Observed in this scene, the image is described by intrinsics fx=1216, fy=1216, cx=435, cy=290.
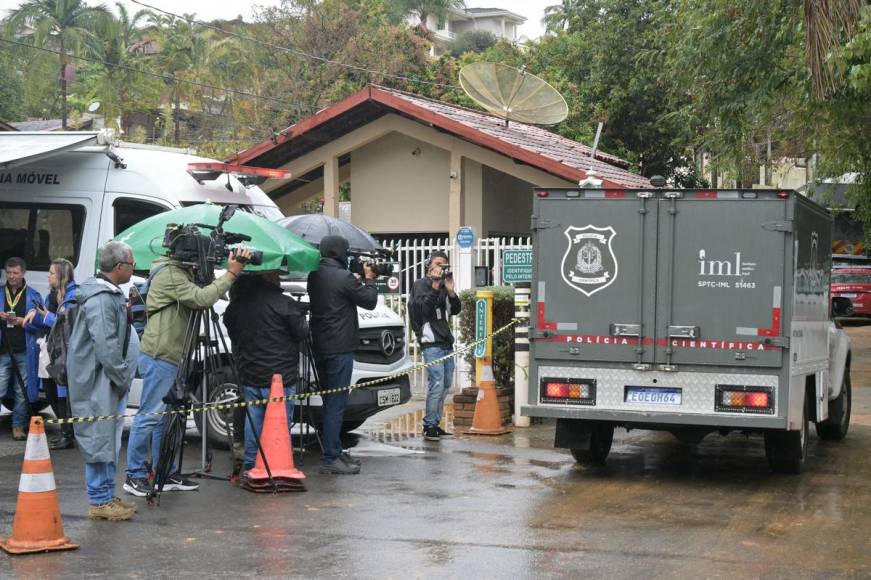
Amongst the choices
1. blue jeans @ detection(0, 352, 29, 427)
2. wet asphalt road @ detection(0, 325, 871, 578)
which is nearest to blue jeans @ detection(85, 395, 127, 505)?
wet asphalt road @ detection(0, 325, 871, 578)

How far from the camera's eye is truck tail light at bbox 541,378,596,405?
33.1ft

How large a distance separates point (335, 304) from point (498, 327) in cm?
413

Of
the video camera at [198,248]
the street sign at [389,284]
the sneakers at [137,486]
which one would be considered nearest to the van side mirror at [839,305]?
the street sign at [389,284]

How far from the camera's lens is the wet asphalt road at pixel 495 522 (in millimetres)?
7062

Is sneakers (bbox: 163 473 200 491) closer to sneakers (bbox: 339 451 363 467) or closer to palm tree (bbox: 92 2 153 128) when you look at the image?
sneakers (bbox: 339 451 363 467)

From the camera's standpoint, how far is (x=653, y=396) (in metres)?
9.94

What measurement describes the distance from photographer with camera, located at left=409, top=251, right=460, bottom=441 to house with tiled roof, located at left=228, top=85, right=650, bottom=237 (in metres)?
7.17

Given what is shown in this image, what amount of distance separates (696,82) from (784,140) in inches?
181

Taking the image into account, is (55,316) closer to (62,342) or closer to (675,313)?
(62,342)

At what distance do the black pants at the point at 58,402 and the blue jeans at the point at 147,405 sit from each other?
284 centimetres

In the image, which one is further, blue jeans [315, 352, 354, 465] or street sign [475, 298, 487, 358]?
street sign [475, 298, 487, 358]

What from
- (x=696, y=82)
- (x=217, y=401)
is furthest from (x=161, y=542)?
(x=696, y=82)

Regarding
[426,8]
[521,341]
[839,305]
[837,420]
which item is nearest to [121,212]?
[521,341]

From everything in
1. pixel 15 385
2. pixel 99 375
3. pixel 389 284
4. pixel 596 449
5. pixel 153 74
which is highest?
pixel 153 74
